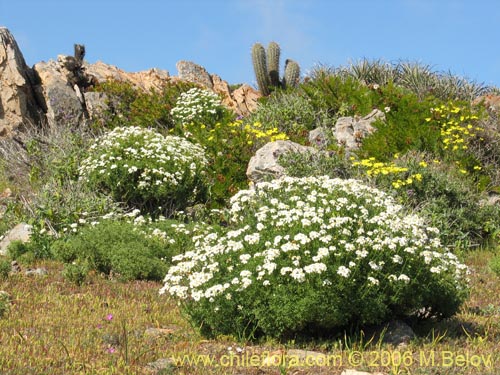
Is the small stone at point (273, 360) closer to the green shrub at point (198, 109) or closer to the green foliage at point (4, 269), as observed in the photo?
the green foliage at point (4, 269)

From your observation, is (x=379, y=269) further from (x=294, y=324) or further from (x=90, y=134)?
(x=90, y=134)

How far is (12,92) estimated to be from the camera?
59.6 ft

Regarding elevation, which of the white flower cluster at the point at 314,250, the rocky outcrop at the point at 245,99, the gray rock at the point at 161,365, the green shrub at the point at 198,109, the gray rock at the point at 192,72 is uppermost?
the gray rock at the point at 192,72

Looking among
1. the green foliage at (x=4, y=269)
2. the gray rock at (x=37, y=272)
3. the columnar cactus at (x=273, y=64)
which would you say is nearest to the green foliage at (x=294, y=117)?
the columnar cactus at (x=273, y=64)

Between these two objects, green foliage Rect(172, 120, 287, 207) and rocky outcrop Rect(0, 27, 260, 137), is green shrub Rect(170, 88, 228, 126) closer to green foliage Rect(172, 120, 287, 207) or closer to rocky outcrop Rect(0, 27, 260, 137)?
green foliage Rect(172, 120, 287, 207)

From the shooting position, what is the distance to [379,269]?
627cm

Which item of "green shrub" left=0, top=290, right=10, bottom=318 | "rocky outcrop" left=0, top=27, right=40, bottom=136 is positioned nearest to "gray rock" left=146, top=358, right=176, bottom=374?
"green shrub" left=0, top=290, right=10, bottom=318

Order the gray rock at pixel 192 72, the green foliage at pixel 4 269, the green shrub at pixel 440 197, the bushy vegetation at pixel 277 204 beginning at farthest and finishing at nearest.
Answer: the gray rock at pixel 192 72, the green shrub at pixel 440 197, the green foliage at pixel 4 269, the bushy vegetation at pixel 277 204

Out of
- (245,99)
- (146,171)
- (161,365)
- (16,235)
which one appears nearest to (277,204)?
(161,365)

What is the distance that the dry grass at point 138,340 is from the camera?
575cm

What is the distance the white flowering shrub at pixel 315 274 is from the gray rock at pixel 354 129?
7843 mm

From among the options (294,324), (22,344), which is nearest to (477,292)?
(294,324)

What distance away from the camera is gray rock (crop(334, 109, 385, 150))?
592 inches

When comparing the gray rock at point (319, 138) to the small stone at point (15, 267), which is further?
the gray rock at point (319, 138)
